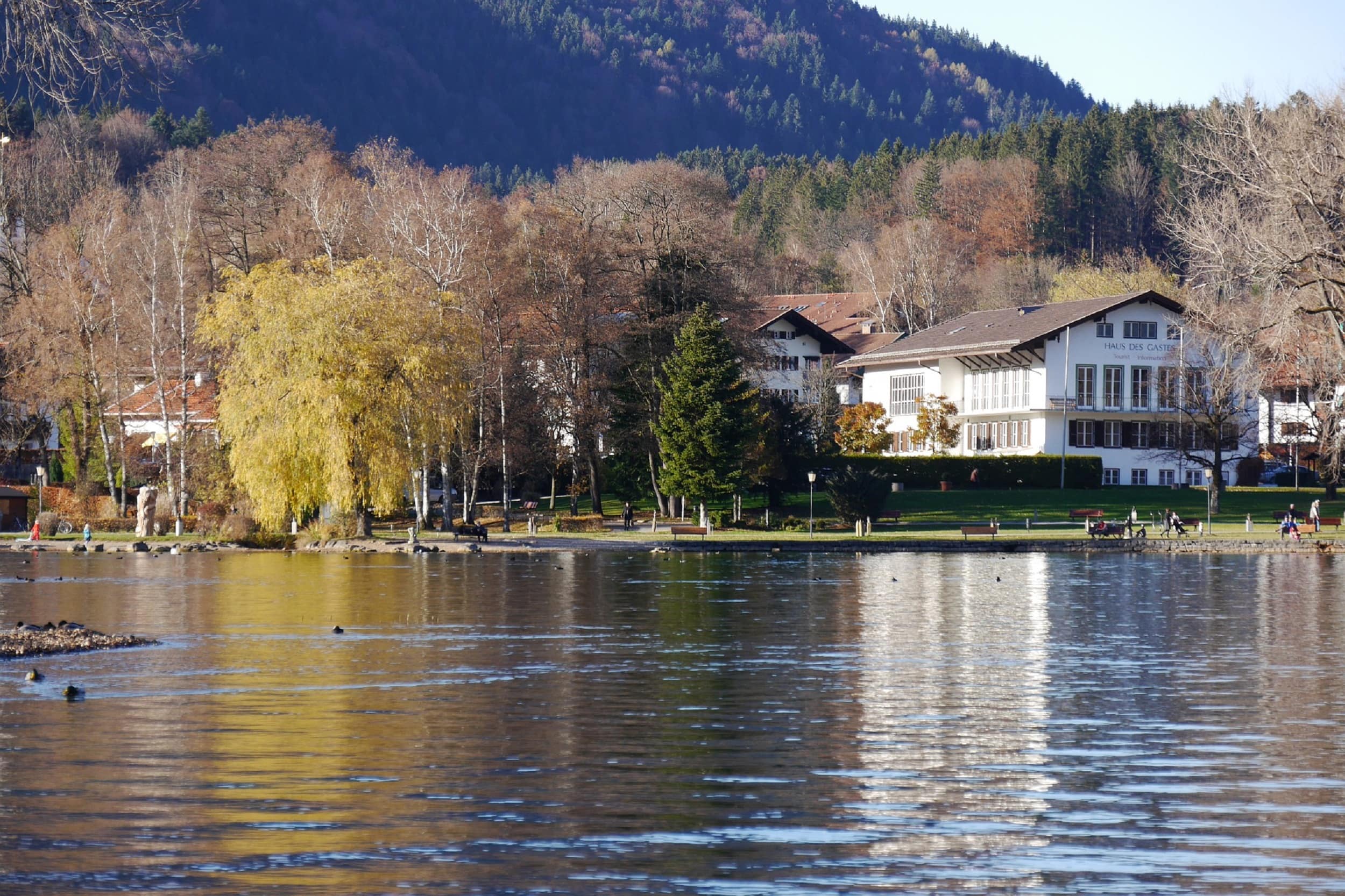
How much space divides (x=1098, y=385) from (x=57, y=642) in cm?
7530

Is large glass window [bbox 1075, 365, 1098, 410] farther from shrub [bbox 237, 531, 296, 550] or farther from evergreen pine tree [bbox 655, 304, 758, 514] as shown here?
shrub [bbox 237, 531, 296, 550]

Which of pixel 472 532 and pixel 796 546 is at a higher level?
pixel 472 532

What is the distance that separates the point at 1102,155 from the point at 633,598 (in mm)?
122968

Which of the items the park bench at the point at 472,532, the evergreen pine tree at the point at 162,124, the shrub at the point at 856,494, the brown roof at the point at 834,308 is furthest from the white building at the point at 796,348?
the evergreen pine tree at the point at 162,124

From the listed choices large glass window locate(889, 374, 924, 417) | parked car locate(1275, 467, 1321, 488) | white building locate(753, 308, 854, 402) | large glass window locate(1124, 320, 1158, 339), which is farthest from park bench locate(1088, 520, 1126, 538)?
white building locate(753, 308, 854, 402)

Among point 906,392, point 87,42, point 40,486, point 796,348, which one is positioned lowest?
point 40,486

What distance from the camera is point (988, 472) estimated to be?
9075 cm

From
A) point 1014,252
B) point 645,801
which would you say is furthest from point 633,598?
point 1014,252

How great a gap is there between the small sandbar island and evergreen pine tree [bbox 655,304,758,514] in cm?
4270

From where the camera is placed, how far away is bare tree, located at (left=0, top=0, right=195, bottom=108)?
1959 centimetres

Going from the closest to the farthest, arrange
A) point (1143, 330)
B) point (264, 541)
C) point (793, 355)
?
point (264, 541), point (1143, 330), point (793, 355)

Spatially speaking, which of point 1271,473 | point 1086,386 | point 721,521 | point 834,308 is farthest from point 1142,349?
point 834,308

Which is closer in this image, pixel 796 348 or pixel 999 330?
pixel 999 330

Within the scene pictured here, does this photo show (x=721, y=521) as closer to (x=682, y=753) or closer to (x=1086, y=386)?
(x=1086, y=386)
